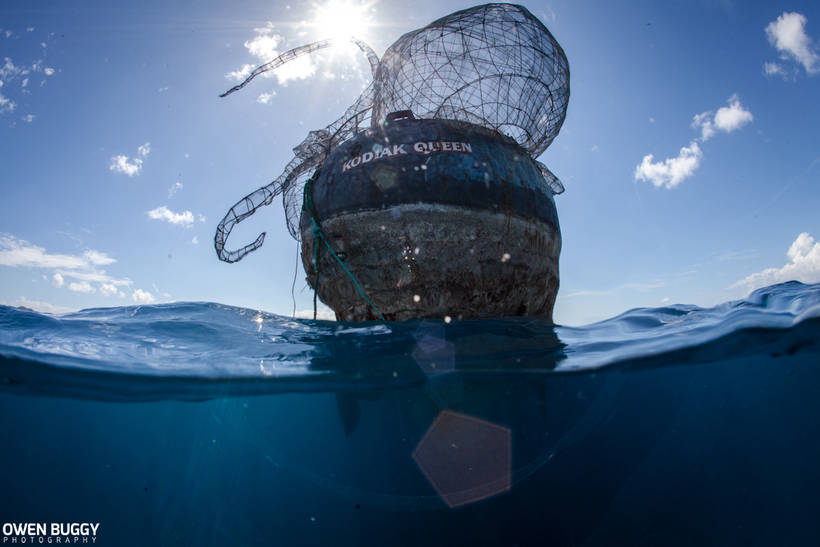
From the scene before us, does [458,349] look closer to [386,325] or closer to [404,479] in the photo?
[386,325]

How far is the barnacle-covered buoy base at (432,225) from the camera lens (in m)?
5.45

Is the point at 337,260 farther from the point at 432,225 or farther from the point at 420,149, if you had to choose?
the point at 420,149

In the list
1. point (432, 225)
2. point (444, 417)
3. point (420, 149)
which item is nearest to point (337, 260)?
point (432, 225)

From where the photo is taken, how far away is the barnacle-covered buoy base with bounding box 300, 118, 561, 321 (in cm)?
545

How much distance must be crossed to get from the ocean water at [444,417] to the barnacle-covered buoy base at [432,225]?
536 mm

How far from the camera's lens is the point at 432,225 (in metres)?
5.40

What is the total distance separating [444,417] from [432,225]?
3.34 m

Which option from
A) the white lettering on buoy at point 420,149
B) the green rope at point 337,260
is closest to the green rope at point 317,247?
the green rope at point 337,260

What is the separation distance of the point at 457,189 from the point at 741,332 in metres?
6.08

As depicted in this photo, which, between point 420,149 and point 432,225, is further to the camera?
point 420,149

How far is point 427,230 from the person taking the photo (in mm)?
5410

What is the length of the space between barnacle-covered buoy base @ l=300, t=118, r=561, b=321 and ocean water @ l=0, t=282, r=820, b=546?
21.1 inches

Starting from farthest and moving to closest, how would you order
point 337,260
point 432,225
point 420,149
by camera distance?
point 337,260 → point 420,149 → point 432,225

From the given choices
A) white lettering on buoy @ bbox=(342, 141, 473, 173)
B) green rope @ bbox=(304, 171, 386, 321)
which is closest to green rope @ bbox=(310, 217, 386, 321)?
green rope @ bbox=(304, 171, 386, 321)
